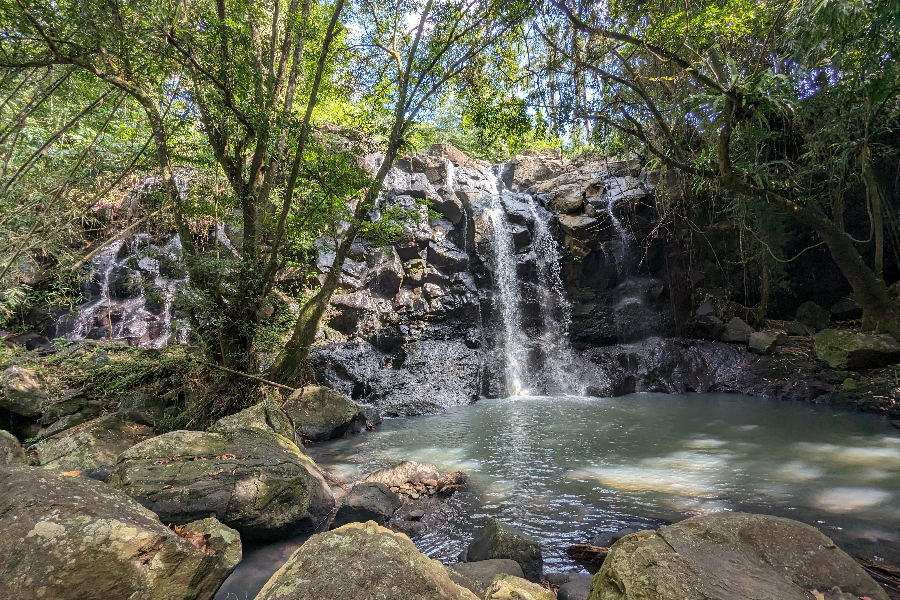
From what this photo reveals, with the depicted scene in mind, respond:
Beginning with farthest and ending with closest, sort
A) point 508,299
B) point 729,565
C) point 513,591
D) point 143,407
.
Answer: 1. point 508,299
2. point 143,407
3. point 513,591
4. point 729,565

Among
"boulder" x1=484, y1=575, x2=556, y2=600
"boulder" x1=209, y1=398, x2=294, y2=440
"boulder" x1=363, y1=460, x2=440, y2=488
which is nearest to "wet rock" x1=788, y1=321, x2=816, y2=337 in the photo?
"boulder" x1=363, y1=460, x2=440, y2=488

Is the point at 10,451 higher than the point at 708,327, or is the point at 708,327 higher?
the point at 708,327

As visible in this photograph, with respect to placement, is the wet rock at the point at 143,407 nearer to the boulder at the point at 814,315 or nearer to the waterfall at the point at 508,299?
the waterfall at the point at 508,299

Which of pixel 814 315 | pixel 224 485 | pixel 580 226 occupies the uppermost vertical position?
pixel 580 226

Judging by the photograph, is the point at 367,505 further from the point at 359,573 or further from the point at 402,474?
the point at 359,573

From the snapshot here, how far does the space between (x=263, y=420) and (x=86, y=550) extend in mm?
3781

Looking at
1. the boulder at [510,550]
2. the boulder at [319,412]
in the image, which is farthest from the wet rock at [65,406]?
the boulder at [510,550]

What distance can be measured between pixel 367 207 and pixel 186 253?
2818 mm

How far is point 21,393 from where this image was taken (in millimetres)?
5668

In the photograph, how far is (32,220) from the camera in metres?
5.88

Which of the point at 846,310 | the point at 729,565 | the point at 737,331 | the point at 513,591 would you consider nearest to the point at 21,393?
the point at 513,591

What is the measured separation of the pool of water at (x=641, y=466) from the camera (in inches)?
135

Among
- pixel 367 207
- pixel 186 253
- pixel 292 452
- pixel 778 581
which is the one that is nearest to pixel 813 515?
pixel 778 581

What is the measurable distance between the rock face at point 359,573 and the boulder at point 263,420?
363cm
